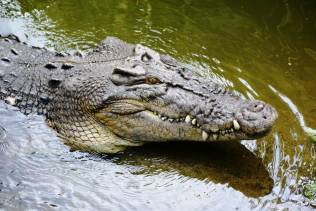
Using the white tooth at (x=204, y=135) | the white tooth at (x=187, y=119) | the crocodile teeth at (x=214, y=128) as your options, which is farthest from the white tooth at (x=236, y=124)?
the white tooth at (x=187, y=119)

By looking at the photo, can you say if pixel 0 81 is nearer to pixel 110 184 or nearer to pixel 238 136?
pixel 110 184

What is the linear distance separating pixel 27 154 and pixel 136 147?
1116 mm

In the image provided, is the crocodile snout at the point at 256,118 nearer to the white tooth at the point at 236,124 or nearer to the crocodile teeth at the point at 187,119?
the white tooth at the point at 236,124

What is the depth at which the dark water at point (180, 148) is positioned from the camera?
4.13 meters

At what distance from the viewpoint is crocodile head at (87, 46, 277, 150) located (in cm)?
416

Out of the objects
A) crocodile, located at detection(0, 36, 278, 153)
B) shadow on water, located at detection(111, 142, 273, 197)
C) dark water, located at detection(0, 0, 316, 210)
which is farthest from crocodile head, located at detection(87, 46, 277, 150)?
dark water, located at detection(0, 0, 316, 210)

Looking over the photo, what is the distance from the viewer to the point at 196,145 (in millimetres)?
4754

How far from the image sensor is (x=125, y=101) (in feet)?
15.1

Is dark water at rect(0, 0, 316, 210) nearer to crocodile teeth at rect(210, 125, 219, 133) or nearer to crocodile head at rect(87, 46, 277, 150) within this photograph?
crocodile head at rect(87, 46, 277, 150)

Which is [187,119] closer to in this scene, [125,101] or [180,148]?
[180,148]

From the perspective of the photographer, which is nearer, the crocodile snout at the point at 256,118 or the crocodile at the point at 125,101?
the crocodile snout at the point at 256,118

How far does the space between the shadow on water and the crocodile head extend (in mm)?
199

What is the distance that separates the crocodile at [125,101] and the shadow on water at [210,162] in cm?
19

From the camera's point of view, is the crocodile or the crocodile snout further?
the crocodile
